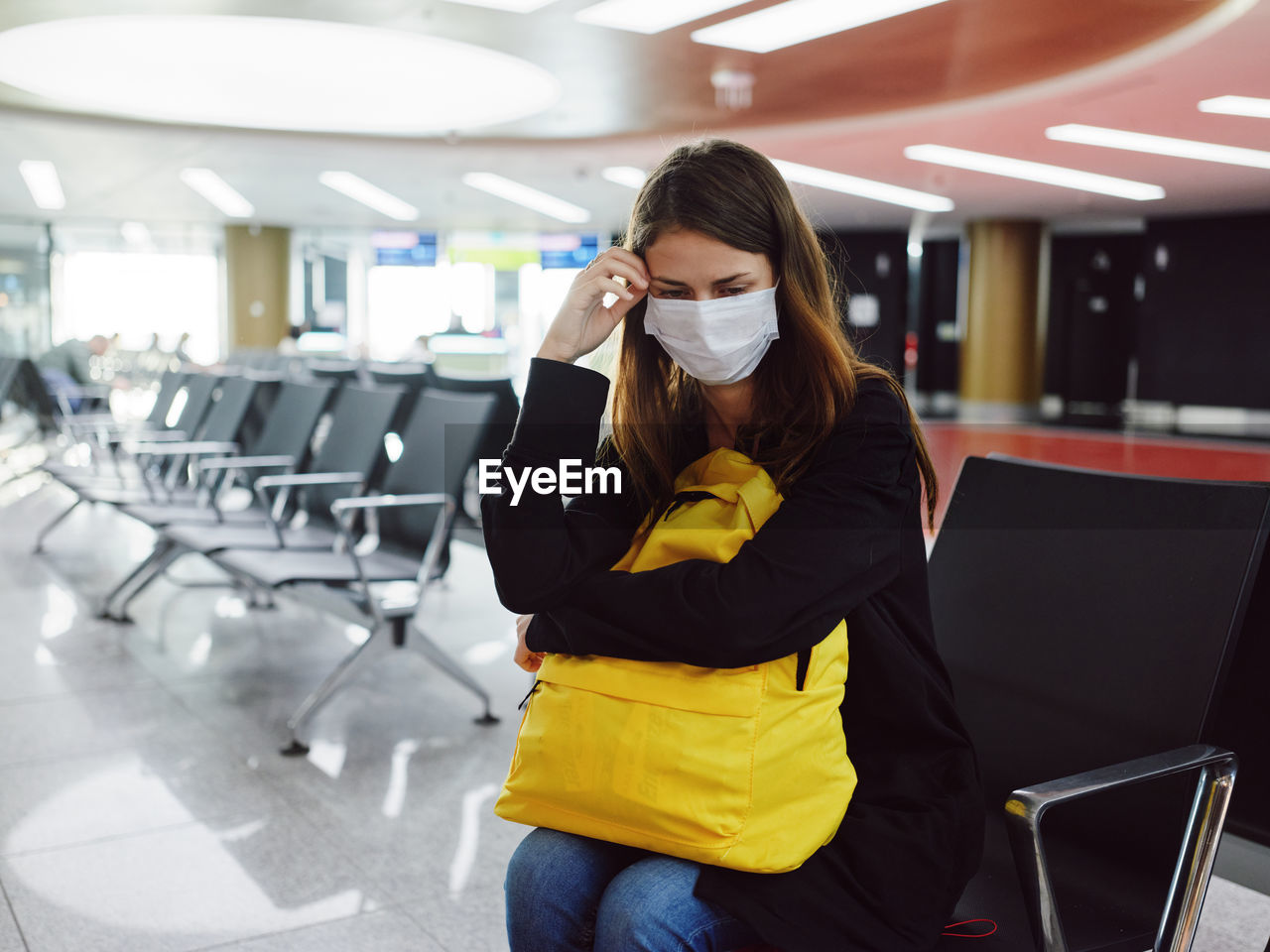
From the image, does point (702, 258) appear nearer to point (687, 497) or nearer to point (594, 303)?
point (594, 303)

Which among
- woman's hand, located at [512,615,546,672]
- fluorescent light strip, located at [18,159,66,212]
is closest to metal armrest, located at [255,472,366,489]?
woman's hand, located at [512,615,546,672]

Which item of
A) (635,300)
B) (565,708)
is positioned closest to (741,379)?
(635,300)

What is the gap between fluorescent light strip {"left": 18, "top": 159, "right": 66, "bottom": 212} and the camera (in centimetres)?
1320

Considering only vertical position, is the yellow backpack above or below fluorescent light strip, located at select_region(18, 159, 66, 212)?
below

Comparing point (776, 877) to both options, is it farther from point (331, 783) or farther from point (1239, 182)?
point (1239, 182)

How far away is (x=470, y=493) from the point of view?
721 cm

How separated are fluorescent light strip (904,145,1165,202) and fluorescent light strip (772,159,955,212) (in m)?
1.48

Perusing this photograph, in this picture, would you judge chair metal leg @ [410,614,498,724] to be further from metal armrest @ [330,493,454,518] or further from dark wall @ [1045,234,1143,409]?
dark wall @ [1045,234,1143,409]

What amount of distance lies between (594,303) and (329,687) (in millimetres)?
1987

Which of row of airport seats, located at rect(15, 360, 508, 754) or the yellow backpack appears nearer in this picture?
the yellow backpack

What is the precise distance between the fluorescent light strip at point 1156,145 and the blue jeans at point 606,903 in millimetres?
9754

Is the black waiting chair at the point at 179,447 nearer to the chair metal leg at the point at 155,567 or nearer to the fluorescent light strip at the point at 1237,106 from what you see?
the chair metal leg at the point at 155,567

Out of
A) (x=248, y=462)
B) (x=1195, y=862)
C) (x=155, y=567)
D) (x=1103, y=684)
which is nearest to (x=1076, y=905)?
(x=1195, y=862)

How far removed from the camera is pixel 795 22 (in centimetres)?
693
